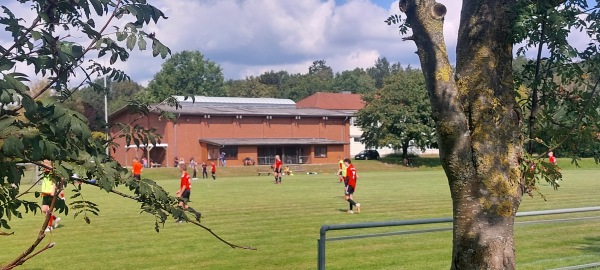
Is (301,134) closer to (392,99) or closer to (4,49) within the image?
(392,99)

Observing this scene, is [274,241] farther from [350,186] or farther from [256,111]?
[256,111]

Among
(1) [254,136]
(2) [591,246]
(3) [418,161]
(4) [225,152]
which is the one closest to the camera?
(2) [591,246]

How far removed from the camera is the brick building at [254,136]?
7306cm

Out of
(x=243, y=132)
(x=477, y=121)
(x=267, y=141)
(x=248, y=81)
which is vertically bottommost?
(x=477, y=121)

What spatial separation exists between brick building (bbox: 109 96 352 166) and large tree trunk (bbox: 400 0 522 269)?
6502cm

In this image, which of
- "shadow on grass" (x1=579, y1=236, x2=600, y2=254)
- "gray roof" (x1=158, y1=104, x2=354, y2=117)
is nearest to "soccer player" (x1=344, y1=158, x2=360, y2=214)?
"shadow on grass" (x1=579, y1=236, x2=600, y2=254)

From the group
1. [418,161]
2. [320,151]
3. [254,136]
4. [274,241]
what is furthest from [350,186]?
[418,161]

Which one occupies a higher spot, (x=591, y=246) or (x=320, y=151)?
(x=320, y=151)

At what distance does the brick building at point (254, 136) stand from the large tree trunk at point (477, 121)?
65.0m

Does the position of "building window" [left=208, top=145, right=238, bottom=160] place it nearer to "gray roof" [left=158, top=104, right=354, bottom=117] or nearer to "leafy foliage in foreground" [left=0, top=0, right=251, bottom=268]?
"gray roof" [left=158, top=104, right=354, bottom=117]

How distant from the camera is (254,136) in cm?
7756

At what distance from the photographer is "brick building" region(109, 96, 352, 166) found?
240ft

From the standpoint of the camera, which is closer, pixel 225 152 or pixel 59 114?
pixel 59 114

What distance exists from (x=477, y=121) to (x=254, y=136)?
73.6 metres
